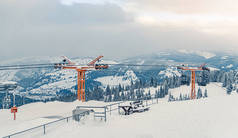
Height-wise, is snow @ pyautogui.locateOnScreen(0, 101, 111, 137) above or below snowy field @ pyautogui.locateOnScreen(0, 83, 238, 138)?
below

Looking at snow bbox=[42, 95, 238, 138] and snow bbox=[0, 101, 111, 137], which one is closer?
snow bbox=[42, 95, 238, 138]

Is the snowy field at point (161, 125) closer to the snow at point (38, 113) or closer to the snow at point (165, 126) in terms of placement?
the snow at point (165, 126)

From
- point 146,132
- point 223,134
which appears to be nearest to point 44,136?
point 146,132

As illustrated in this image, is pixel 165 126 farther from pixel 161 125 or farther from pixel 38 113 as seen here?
pixel 38 113

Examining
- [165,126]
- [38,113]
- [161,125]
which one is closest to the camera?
[165,126]

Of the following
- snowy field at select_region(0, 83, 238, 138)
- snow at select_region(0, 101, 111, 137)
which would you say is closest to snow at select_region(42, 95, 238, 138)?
snowy field at select_region(0, 83, 238, 138)

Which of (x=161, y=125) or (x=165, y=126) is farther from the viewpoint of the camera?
(x=161, y=125)

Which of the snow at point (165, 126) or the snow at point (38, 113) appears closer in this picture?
the snow at point (165, 126)

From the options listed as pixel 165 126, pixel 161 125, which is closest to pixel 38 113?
pixel 161 125

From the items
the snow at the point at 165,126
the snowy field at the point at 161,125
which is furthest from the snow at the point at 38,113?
the snow at the point at 165,126

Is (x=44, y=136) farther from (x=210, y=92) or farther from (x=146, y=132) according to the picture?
(x=210, y=92)

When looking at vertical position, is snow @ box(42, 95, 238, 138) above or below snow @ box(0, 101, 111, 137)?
above

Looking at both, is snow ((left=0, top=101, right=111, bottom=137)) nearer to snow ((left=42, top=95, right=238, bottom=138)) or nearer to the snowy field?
the snowy field

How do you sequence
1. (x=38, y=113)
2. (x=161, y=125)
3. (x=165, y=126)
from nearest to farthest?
1. (x=165, y=126)
2. (x=161, y=125)
3. (x=38, y=113)
